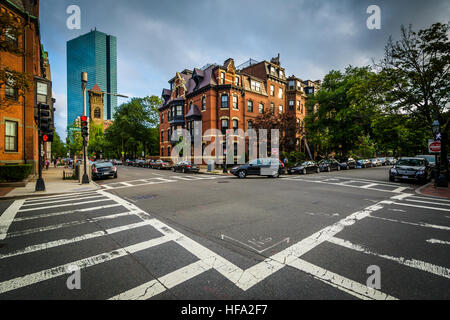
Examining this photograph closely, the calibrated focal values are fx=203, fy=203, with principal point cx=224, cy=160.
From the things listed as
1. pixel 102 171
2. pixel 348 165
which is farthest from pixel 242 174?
pixel 348 165

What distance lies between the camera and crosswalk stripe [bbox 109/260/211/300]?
2555mm

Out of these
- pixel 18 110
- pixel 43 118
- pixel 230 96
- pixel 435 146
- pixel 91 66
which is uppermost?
pixel 91 66

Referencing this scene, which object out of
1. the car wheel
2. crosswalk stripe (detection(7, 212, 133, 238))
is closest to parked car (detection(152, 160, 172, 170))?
the car wheel

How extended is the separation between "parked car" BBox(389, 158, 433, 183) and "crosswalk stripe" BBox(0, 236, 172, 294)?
1663 centimetres

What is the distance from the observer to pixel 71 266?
3.29 metres

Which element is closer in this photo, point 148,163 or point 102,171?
point 102,171

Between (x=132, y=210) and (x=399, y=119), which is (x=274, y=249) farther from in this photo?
(x=399, y=119)

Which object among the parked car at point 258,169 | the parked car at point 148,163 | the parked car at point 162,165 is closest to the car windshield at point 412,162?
the parked car at point 258,169

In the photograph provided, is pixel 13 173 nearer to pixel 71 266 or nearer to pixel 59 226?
pixel 59 226

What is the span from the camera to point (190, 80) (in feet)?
114

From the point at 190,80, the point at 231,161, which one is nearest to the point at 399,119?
the point at 231,161

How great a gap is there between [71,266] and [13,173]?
14.6m
